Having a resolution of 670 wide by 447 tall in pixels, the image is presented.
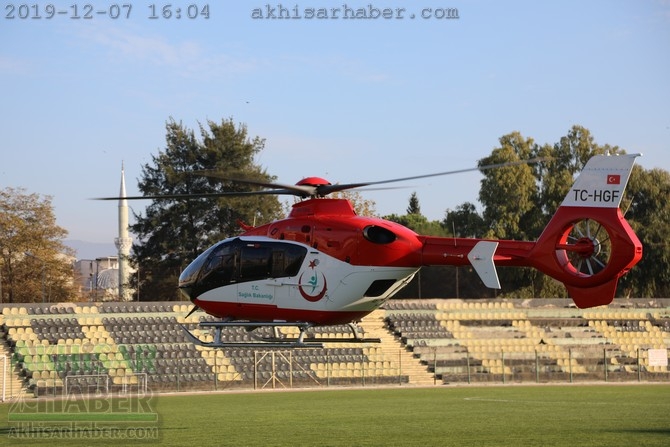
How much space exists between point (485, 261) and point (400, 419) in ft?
32.4

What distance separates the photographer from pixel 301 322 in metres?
21.1

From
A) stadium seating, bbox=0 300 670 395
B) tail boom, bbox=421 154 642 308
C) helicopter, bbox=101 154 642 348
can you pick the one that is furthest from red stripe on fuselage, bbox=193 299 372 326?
stadium seating, bbox=0 300 670 395

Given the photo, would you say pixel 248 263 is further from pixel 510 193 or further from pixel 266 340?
pixel 510 193

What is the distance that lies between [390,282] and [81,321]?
28117mm

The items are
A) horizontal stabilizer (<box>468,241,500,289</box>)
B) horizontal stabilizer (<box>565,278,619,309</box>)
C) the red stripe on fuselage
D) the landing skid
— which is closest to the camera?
horizontal stabilizer (<box>565,278,619,309</box>)

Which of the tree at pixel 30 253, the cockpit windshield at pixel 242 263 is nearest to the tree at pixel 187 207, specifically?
the tree at pixel 30 253

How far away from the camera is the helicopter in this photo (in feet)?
63.6

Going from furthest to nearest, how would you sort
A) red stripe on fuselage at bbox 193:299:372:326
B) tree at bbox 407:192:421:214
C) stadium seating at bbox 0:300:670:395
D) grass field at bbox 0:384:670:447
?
tree at bbox 407:192:421:214 < stadium seating at bbox 0:300:670:395 < grass field at bbox 0:384:670:447 < red stripe on fuselage at bbox 193:299:372:326

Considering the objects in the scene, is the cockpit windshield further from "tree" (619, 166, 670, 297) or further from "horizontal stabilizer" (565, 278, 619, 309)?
"tree" (619, 166, 670, 297)

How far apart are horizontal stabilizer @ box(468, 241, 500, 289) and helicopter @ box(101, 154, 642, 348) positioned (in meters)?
0.02

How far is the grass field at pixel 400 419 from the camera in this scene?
22.9 m

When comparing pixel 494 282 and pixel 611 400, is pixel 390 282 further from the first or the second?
pixel 611 400

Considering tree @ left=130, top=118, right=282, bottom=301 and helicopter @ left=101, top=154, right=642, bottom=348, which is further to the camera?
tree @ left=130, top=118, right=282, bottom=301

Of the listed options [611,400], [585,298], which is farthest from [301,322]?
[611,400]
